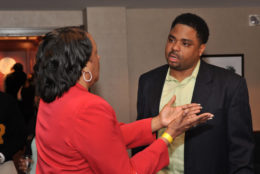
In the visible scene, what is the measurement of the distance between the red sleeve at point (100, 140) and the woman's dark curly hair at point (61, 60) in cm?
16

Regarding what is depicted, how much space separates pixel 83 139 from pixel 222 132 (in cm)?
108

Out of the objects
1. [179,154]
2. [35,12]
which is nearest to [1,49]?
[35,12]

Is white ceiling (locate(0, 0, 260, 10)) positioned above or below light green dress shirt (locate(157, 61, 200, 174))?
above

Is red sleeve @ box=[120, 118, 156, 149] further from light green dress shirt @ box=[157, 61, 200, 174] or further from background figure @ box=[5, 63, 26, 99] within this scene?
background figure @ box=[5, 63, 26, 99]

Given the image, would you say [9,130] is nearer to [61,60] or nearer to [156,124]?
[156,124]

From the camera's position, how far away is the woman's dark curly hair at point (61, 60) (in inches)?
50.4

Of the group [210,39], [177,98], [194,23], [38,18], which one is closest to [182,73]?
[177,98]

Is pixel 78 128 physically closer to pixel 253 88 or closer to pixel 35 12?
pixel 35 12

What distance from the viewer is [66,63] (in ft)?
4.20

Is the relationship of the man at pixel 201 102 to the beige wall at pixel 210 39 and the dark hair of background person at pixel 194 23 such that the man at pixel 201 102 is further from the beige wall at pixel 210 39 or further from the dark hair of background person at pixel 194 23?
the beige wall at pixel 210 39

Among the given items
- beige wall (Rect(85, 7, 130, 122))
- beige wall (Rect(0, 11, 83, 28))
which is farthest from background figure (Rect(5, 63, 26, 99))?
beige wall (Rect(85, 7, 130, 122))

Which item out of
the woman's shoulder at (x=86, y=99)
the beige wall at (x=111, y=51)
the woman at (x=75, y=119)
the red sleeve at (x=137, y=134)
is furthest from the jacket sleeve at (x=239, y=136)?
the beige wall at (x=111, y=51)

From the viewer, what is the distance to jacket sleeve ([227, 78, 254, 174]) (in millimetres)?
1895

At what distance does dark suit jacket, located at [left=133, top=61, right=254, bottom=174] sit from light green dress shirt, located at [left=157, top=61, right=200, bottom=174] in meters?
0.06
